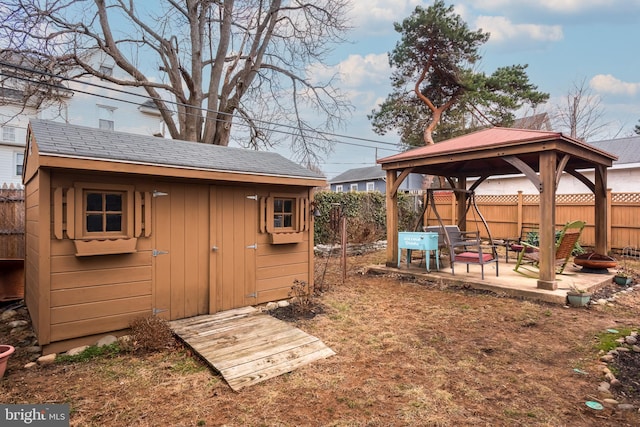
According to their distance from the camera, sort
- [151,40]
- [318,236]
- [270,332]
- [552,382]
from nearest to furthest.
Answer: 1. [552,382]
2. [270,332]
3. [318,236]
4. [151,40]

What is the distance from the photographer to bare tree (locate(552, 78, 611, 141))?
17.3 metres

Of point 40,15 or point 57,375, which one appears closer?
point 57,375

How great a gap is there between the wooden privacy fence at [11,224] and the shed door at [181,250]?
440 centimetres

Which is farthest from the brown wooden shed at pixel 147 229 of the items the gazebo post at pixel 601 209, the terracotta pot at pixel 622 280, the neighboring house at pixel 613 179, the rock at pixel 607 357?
the neighboring house at pixel 613 179

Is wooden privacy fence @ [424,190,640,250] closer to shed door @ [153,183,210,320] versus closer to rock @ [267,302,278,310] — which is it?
rock @ [267,302,278,310]

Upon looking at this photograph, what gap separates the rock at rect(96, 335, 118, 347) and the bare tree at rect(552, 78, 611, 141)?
22.4 metres

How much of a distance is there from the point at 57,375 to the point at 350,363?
2557 mm

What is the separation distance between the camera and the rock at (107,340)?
3409mm

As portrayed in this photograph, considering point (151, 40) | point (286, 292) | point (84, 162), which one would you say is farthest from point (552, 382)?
point (151, 40)

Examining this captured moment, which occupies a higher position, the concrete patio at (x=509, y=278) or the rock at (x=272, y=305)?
the concrete patio at (x=509, y=278)

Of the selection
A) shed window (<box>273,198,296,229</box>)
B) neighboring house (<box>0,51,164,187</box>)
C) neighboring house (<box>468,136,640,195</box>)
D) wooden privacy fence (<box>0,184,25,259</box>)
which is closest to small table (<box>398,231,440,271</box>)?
shed window (<box>273,198,296,229</box>)

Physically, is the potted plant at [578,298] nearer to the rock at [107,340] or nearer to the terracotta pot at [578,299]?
the terracotta pot at [578,299]

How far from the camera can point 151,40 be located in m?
10.8

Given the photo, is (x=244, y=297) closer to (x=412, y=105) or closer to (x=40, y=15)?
(x=40, y=15)
